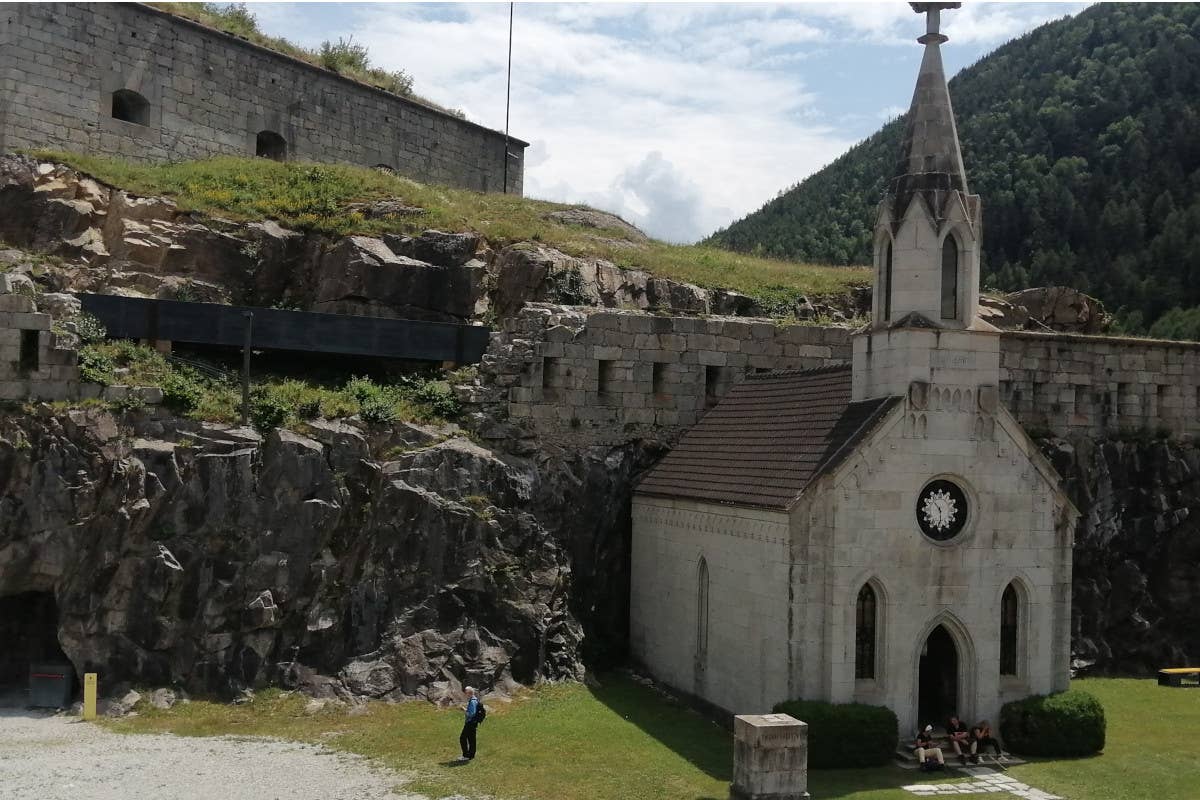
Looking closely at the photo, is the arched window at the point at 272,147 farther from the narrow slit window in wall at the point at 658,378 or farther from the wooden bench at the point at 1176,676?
the wooden bench at the point at 1176,676

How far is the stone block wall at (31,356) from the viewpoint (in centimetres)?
2719

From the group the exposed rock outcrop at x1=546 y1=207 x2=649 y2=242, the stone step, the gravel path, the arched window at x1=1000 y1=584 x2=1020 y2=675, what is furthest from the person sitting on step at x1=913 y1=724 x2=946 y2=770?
the exposed rock outcrop at x1=546 y1=207 x2=649 y2=242

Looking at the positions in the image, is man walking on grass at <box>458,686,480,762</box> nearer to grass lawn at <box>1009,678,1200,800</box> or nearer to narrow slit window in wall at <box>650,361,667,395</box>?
grass lawn at <box>1009,678,1200,800</box>

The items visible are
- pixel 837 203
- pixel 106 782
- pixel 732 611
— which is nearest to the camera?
pixel 106 782


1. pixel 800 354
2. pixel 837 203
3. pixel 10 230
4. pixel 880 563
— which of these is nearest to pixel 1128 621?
pixel 800 354

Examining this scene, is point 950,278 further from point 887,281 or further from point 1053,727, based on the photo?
point 1053,727

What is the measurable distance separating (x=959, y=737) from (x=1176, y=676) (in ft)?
40.4

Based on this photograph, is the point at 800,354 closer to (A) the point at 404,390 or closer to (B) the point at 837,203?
(A) the point at 404,390

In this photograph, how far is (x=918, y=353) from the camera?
24.1 metres

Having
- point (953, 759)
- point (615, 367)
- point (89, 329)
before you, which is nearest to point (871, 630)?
point (953, 759)

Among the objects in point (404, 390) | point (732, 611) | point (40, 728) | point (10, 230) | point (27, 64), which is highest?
point (27, 64)

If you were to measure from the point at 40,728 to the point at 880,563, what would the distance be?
58.3 ft

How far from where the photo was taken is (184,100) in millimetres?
41594

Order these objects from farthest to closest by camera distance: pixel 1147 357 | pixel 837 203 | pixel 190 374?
pixel 837 203
pixel 1147 357
pixel 190 374
